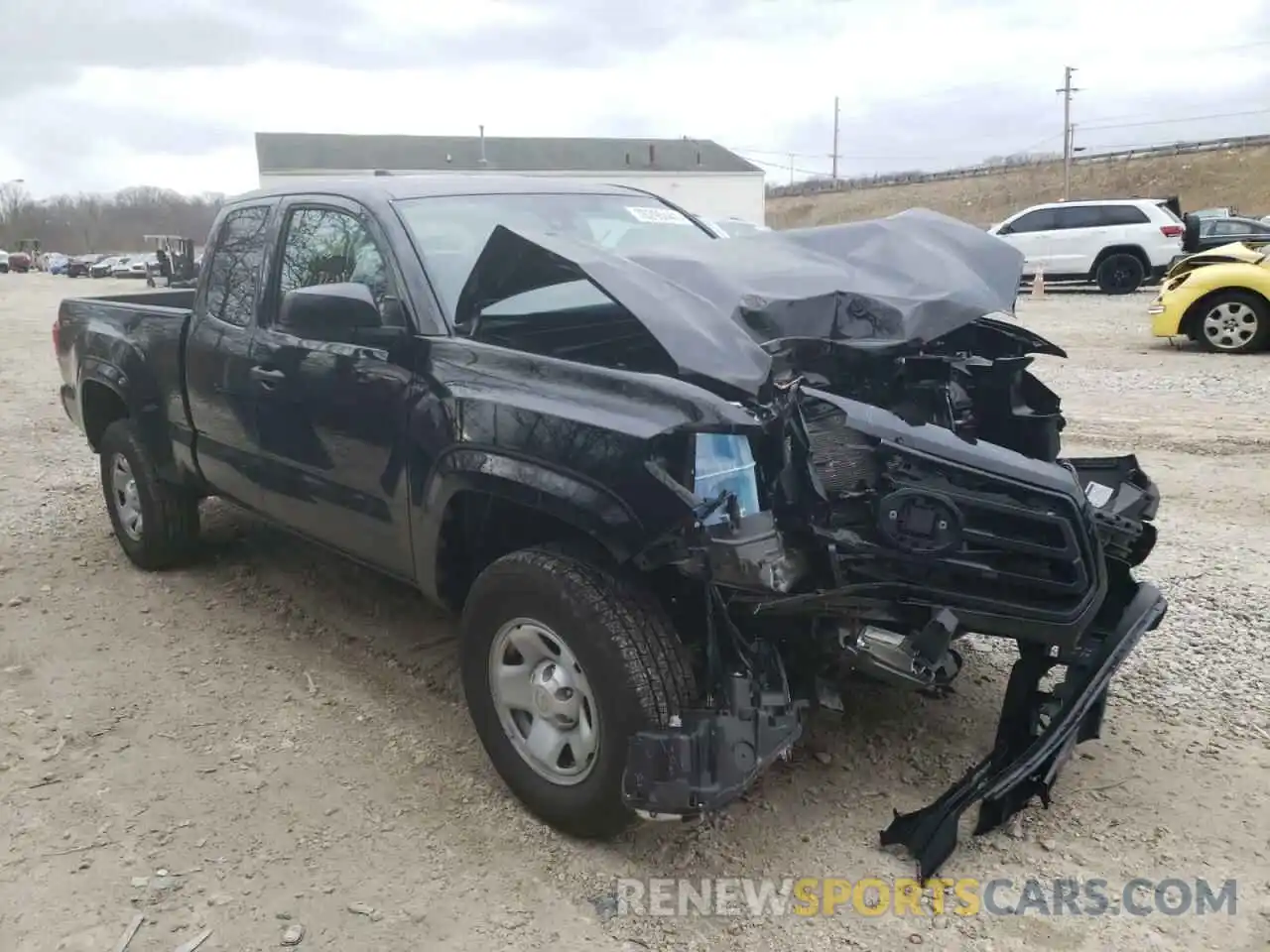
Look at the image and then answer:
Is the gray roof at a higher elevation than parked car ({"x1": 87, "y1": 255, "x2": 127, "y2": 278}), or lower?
higher

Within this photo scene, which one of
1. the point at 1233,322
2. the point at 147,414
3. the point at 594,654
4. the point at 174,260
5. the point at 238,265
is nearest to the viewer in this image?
the point at 594,654

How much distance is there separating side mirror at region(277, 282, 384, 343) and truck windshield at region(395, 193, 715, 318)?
0.24m

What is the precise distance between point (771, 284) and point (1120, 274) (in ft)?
60.7

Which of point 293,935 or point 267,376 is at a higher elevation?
point 267,376

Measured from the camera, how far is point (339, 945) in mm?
2672

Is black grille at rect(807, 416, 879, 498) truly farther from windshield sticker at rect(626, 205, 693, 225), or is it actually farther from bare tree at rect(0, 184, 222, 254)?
bare tree at rect(0, 184, 222, 254)

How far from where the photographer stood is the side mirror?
11.1 feet

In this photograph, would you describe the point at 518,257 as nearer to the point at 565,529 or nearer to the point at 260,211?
the point at 565,529

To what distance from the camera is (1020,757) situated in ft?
9.68

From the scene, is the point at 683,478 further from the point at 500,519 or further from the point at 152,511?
the point at 152,511

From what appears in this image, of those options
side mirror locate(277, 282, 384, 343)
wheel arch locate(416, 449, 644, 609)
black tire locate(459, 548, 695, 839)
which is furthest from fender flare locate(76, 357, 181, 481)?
black tire locate(459, 548, 695, 839)

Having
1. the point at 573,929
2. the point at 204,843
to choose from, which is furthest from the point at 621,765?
the point at 204,843

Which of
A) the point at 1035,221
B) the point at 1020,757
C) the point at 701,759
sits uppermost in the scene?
the point at 1035,221

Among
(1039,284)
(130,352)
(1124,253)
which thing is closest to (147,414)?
(130,352)
